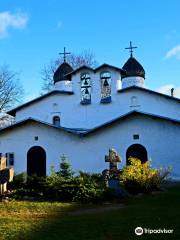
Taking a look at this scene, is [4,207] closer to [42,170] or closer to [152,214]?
[152,214]

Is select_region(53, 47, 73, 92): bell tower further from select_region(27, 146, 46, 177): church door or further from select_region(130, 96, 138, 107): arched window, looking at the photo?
select_region(27, 146, 46, 177): church door

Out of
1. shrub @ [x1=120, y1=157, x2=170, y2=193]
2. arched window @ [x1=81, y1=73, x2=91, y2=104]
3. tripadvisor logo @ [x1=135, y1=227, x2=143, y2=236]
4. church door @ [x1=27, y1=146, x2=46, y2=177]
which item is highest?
arched window @ [x1=81, y1=73, x2=91, y2=104]

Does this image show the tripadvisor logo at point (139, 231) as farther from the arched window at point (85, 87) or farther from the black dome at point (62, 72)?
the black dome at point (62, 72)

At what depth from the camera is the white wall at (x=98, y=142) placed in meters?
24.3

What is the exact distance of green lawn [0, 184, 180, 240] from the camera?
335 inches

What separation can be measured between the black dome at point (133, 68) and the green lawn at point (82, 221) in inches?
880

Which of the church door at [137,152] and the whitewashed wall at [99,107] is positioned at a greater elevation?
the whitewashed wall at [99,107]

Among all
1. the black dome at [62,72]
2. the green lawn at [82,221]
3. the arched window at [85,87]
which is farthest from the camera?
the black dome at [62,72]

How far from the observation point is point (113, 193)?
48.2 ft

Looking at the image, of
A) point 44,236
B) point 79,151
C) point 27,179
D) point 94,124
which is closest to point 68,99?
point 94,124

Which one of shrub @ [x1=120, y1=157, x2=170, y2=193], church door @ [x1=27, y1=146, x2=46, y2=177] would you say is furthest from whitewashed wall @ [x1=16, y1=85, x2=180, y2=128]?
shrub @ [x1=120, y1=157, x2=170, y2=193]

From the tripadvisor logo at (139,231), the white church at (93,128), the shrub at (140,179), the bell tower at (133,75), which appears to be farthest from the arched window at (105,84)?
the tripadvisor logo at (139,231)

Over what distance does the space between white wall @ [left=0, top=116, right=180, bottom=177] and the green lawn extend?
35.9 ft

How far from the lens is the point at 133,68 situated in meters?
35.1
